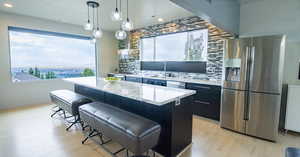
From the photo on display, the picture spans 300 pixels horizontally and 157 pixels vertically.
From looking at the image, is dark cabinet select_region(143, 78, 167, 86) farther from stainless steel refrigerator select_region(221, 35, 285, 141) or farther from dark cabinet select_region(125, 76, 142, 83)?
stainless steel refrigerator select_region(221, 35, 285, 141)

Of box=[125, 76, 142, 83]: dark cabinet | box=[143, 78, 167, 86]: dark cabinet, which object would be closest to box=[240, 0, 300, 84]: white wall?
box=[143, 78, 167, 86]: dark cabinet

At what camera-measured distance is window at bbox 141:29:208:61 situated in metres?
4.09

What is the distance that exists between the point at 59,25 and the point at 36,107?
258cm

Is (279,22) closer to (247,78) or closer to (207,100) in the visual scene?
(247,78)

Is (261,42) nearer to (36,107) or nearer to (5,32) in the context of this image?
(36,107)

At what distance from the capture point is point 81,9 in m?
3.64

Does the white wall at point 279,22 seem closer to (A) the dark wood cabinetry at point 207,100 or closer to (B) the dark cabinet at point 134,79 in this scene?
(A) the dark wood cabinetry at point 207,100

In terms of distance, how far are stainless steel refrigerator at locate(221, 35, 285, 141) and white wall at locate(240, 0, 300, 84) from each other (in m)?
0.82

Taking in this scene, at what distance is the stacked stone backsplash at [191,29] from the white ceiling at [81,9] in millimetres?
296

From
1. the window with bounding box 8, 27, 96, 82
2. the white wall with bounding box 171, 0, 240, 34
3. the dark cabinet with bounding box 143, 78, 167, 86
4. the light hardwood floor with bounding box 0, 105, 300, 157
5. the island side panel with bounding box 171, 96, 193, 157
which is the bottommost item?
the light hardwood floor with bounding box 0, 105, 300, 157

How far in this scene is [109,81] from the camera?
326 centimetres

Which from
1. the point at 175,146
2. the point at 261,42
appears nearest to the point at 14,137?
the point at 175,146

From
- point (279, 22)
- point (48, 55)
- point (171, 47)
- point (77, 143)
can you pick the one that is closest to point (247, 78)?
point (279, 22)

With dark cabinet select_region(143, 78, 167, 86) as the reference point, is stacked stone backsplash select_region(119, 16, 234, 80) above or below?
above
